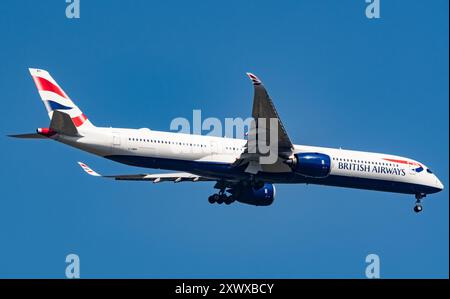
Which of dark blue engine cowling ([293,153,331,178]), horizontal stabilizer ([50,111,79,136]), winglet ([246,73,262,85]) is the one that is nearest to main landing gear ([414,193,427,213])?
dark blue engine cowling ([293,153,331,178])

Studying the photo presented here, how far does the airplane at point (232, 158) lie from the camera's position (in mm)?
53750

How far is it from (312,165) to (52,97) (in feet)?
50.3

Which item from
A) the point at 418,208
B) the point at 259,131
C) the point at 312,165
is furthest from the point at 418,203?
the point at 259,131

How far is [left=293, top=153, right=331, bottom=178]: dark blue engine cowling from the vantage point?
55938mm

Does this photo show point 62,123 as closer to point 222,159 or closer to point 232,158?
point 222,159

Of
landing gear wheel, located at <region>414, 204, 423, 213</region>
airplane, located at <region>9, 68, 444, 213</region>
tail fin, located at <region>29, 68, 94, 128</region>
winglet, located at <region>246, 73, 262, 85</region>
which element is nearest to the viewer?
winglet, located at <region>246, 73, 262, 85</region>

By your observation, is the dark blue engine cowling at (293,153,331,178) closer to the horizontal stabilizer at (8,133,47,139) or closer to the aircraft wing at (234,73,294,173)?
the aircraft wing at (234,73,294,173)

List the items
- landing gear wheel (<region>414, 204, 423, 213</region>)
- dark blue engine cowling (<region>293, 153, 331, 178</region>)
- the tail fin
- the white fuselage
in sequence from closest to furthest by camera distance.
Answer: the white fuselage → the tail fin → dark blue engine cowling (<region>293, 153, 331, 178</region>) → landing gear wheel (<region>414, 204, 423, 213</region>)

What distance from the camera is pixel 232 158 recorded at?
2255 inches

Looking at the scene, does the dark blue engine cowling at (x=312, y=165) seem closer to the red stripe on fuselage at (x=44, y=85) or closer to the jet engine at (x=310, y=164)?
the jet engine at (x=310, y=164)

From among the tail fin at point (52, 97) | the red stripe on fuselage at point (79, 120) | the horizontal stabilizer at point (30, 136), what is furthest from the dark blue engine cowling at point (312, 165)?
the horizontal stabilizer at point (30, 136)

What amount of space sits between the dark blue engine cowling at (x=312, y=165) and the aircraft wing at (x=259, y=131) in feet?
2.58

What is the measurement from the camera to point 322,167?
56.3 m
